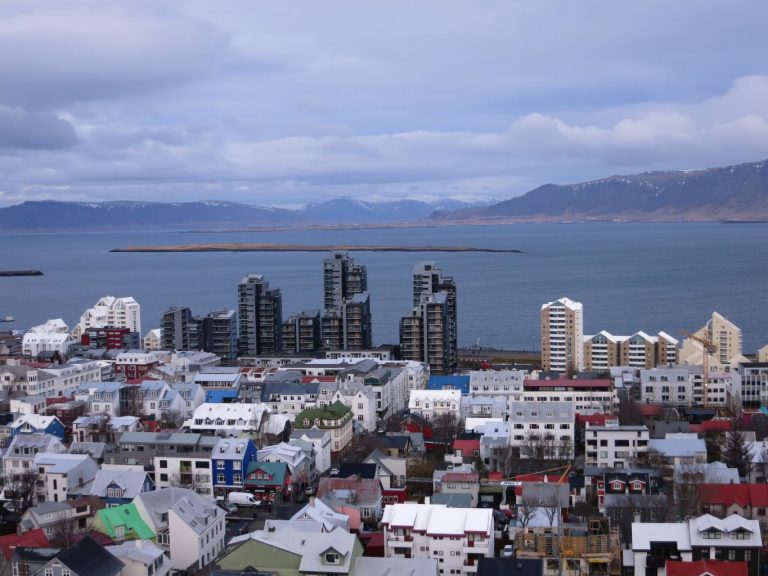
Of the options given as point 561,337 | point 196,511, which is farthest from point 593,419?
point 561,337

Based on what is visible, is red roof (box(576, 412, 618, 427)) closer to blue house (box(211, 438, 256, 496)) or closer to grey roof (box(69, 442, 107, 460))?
blue house (box(211, 438, 256, 496))

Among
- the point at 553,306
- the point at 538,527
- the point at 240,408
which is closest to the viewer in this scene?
the point at 538,527

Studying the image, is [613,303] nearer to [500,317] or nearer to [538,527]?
[500,317]

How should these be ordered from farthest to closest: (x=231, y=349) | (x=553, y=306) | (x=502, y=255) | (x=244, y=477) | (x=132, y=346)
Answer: (x=502, y=255) < (x=132, y=346) < (x=231, y=349) < (x=553, y=306) < (x=244, y=477)

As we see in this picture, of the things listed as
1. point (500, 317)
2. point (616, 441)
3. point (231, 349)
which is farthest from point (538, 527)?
point (500, 317)

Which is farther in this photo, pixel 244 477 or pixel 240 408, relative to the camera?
pixel 240 408

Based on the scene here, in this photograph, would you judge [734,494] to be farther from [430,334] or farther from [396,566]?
[430,334]
